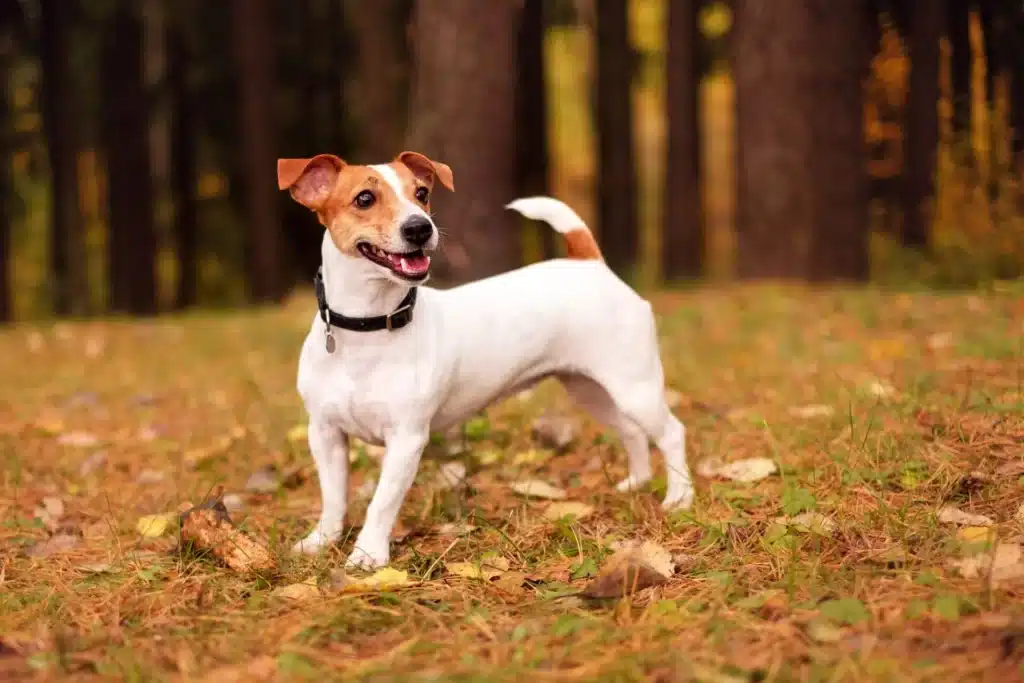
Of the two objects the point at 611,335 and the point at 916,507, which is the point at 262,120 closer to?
the point at 611,335

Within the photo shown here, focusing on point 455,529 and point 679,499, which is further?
point 679,499

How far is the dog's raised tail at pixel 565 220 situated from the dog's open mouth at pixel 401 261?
2.48 ft

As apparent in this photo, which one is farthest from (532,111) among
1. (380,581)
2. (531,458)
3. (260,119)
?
(380,581)

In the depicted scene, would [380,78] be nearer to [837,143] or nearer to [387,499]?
[837,143]

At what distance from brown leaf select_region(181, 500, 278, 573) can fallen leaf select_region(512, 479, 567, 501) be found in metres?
1.01

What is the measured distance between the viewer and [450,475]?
3896 mm

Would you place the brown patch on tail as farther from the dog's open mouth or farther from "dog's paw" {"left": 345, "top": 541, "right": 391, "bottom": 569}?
"dog's paw" {"left": 345, "top": 541, "right": 391, "bottom": 569}

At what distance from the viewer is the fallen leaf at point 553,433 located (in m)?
4.27

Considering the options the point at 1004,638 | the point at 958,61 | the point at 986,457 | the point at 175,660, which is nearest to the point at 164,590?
the point at 175,660

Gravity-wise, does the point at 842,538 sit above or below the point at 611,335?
below

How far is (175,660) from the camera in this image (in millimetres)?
2271

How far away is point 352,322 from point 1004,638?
189 cm

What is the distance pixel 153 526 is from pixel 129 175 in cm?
1329

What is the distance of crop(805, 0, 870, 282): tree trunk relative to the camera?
8.03m
